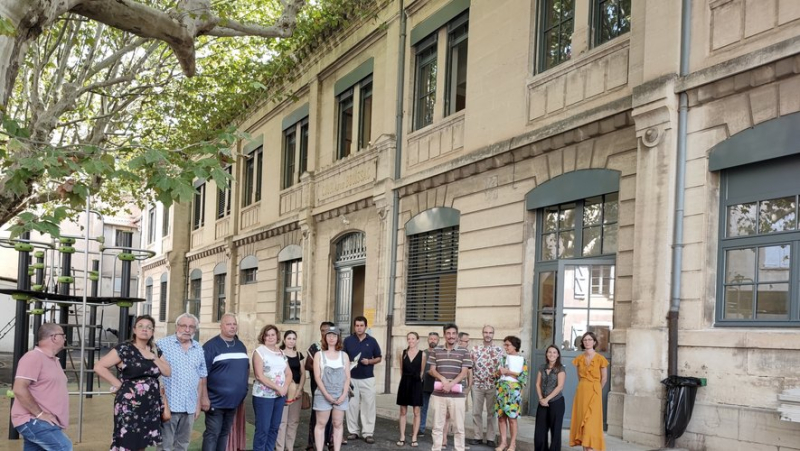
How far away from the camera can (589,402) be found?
912cm

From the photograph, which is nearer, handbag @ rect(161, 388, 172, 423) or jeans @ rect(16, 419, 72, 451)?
jeans @ rect(16, 419, 72, 451)

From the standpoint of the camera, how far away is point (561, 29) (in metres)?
13.1

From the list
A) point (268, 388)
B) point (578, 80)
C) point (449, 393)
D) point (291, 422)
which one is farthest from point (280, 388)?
point (578, 80)

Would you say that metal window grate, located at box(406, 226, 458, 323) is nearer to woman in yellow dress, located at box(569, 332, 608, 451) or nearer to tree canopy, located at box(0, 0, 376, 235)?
tree canopy, located at box(0, 0, 376, 235)

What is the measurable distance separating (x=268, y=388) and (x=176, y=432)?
124cm

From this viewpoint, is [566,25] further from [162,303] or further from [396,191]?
[162,303]

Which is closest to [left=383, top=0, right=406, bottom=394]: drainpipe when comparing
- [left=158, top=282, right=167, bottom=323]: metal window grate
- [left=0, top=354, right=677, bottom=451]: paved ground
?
[left=0, top=354, right=677, bottom=451]: paved ground

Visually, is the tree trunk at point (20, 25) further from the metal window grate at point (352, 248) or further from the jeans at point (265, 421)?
the metal window grate at point (352, 248)

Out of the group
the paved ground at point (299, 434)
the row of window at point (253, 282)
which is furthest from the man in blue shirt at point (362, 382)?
the row of window at point (253, 282)

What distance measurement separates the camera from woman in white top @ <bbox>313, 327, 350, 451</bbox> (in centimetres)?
912

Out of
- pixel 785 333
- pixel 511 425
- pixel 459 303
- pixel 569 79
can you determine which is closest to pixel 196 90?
pixel 459 303

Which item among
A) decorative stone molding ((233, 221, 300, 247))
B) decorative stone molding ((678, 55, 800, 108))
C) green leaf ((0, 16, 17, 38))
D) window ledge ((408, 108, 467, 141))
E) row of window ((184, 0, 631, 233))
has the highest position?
row of window ((184, 0, 631, 233))

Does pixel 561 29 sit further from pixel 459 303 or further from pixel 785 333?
pixel 785 333

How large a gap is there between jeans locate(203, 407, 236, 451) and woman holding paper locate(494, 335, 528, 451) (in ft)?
12.4
